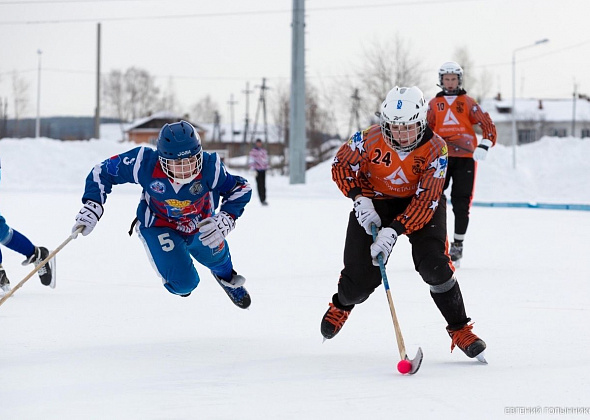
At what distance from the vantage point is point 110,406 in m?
3.23

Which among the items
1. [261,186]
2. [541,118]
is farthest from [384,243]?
[541,118]

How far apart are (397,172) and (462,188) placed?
3423 millimetres

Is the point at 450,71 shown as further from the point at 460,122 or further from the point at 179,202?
the point at 179,202

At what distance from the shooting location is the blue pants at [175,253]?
496 cm

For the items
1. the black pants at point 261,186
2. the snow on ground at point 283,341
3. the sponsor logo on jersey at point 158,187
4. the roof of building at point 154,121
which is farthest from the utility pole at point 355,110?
the sponsor logo on jersey at point 158,187

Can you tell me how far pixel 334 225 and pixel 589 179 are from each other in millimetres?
11287

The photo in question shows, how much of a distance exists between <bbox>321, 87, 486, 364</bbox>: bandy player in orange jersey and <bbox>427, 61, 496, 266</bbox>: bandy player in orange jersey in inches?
129

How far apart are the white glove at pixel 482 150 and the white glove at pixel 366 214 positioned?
3.48 m

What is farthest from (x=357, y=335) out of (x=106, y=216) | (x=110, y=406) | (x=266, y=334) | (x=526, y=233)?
(x=106, y=216)

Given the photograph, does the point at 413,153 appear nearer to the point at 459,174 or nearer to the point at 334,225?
the point at 459,174

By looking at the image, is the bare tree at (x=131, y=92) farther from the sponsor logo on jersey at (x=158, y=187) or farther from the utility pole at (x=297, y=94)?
the sponsor logo on jersey at (x=158, y=187)

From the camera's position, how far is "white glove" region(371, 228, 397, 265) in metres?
4.10

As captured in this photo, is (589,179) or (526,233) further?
(589,179)

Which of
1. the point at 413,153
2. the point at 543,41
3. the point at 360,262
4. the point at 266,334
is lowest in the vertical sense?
the point at 266,334
